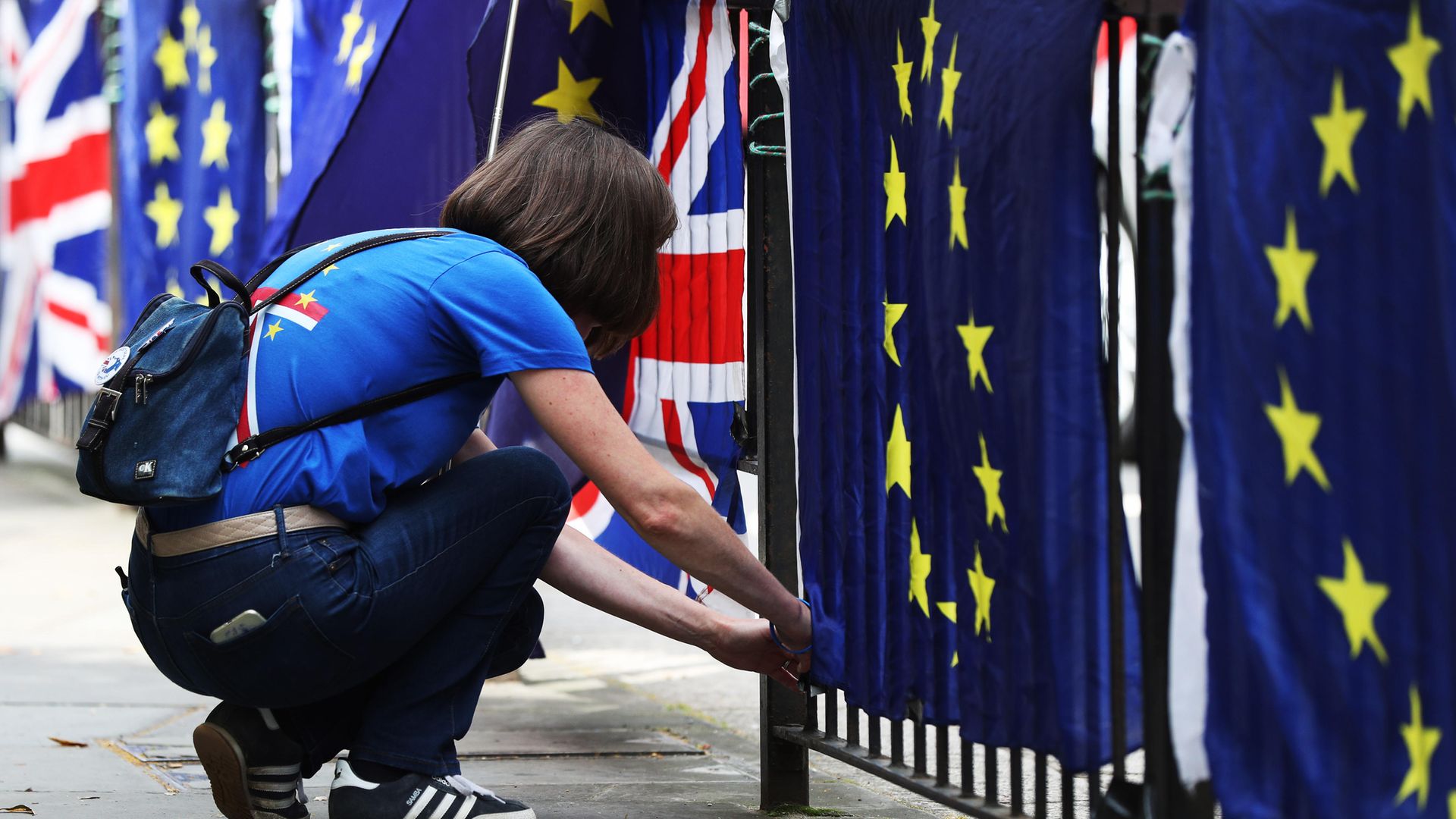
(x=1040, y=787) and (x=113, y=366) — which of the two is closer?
(x=1040, y=787)

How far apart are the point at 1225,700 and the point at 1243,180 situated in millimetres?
570

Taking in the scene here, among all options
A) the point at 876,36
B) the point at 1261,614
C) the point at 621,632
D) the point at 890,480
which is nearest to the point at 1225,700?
the point at 1261,614

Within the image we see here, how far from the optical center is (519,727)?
3.96 meters

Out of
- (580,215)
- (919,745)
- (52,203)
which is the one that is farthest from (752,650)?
(52,203)

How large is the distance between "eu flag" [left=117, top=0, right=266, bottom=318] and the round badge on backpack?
13.1 feet

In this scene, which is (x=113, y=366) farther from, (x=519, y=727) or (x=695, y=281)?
(x=519, y=727)

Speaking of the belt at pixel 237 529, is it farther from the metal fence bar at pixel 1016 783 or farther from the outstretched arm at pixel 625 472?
the metal fence bar at pixel 1016 783

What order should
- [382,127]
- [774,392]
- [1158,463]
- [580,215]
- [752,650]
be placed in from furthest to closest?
[382,127] → [774,392] → [752,650] → [580,215] → [1158,463]

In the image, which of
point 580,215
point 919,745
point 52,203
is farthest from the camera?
point 52,203

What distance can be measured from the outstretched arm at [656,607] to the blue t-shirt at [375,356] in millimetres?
452

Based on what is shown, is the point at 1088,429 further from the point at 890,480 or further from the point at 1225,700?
the point at 890,480

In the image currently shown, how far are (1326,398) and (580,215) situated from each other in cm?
134

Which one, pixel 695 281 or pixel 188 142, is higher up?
pixel 188 142

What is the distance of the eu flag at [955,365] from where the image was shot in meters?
2.07
